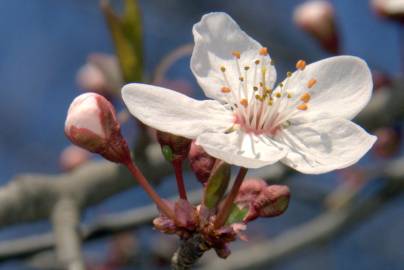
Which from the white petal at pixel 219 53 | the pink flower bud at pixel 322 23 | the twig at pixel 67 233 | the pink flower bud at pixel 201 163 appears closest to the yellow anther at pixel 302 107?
the white petal at pixel 219 53

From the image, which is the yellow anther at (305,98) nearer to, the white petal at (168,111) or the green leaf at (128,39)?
the white petal at (168,111)

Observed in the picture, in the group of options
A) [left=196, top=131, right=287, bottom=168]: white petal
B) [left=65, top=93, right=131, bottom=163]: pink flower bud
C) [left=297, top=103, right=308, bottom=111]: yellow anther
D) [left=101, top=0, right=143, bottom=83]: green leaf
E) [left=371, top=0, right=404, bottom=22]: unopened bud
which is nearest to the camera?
[left=196, top=131, right=287, bottom=168]: white petal

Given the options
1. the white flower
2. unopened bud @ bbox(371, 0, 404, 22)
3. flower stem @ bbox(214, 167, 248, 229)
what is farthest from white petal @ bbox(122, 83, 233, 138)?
unopened bud @ bbox(371, 0, 404, 22)

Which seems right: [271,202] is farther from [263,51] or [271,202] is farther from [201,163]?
[263,51]

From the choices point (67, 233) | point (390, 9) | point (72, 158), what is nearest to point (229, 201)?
point (67, 233)

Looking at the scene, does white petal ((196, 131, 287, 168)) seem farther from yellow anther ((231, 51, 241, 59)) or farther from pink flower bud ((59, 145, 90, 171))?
pink flower bud ((59, 145, 90, 171))

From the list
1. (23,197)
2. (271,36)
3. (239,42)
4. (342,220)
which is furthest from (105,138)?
(271,36)
